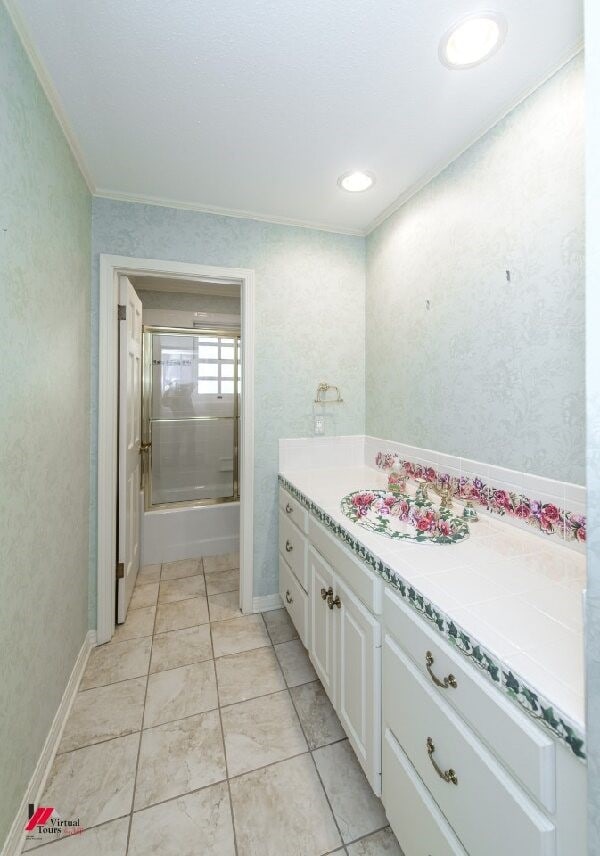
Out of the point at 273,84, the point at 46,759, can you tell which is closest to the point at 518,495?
the point at 273,84

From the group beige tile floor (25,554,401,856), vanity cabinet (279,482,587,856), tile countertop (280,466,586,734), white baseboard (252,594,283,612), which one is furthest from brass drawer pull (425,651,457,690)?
white baseboard (252,594,283,612)

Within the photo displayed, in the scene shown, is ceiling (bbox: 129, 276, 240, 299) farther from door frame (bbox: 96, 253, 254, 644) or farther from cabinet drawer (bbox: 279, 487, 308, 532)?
cabinet drawer (bbox: 279, 487, 308, 532)

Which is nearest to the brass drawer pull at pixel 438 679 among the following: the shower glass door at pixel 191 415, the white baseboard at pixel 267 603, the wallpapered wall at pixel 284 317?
the wallpapered wall at pixel 284 317

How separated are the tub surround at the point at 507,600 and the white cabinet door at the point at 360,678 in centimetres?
20

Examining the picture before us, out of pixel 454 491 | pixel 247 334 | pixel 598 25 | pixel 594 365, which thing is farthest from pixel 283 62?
pixel 454 491

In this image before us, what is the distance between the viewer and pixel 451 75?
3.84 feet

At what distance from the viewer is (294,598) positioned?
1853 mm

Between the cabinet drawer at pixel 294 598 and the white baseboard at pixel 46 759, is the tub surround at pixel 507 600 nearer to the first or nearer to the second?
the cabinet drawer at pixel 294 598

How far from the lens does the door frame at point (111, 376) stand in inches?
73.1

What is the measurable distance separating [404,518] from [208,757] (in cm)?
112

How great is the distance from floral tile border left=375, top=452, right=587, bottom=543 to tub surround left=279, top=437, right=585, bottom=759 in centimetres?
4

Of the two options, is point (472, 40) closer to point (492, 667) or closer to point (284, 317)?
point (284, 317)

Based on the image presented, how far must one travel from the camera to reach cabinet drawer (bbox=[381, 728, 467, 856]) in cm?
79

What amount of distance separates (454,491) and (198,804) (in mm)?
1412
